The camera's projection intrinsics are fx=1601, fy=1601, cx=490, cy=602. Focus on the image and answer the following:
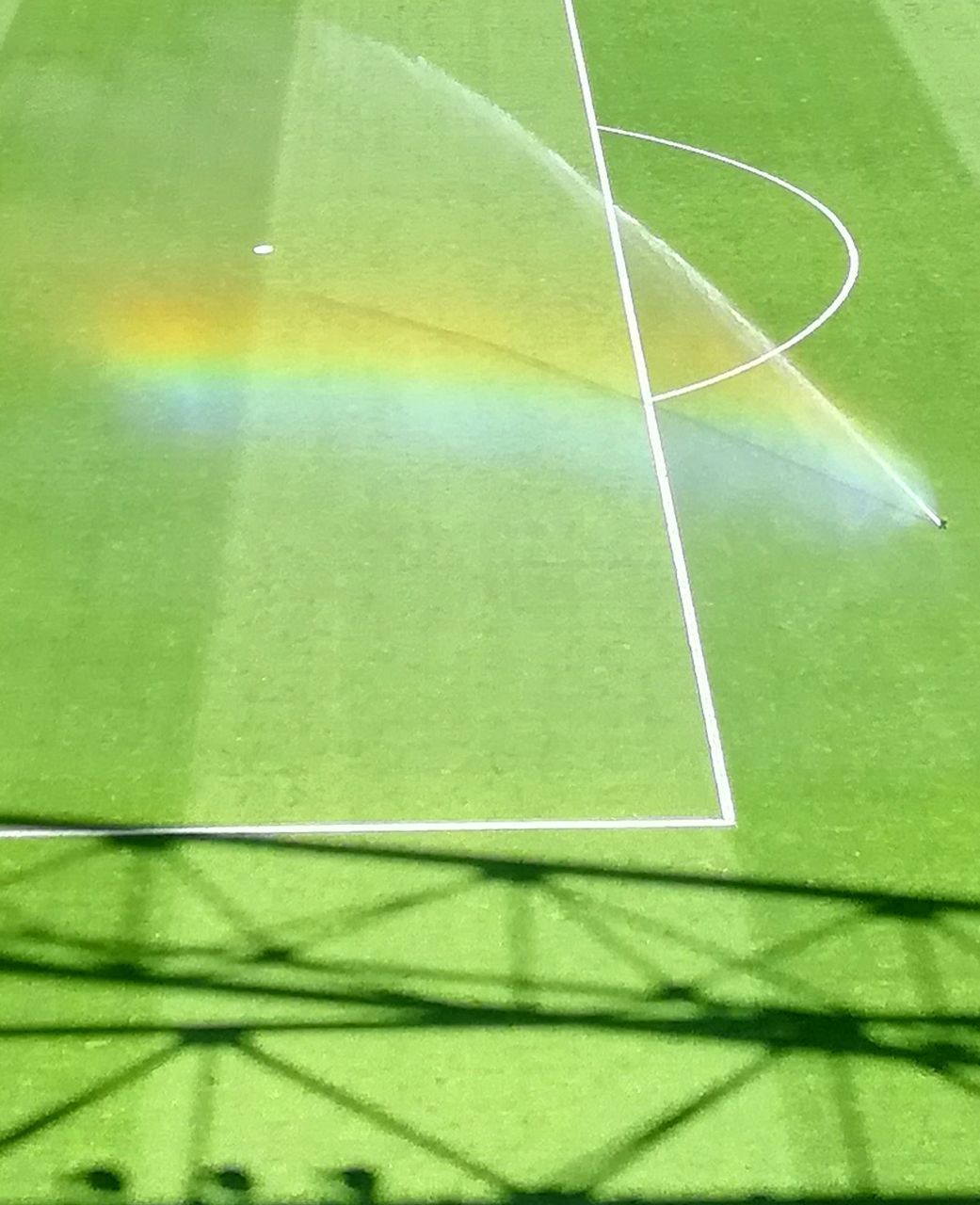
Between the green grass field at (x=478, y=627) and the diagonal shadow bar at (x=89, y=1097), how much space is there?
0.02 metres

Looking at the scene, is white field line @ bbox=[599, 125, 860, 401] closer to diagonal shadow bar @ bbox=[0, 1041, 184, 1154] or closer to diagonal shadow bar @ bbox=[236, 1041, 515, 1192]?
diagonal shadow bar @ bbox=[236, 1041, 515, 1192]

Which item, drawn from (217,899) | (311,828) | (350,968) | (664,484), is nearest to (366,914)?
(350,968)

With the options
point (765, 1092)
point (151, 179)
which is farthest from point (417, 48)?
point (765, 1092)

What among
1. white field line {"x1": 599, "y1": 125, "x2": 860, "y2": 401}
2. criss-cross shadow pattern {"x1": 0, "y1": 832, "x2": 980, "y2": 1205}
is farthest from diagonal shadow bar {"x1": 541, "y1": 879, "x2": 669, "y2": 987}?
white field line {"x1": 599, "y1": 125, "x2": 860, "y2": 401}

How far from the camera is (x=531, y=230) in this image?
1636cm

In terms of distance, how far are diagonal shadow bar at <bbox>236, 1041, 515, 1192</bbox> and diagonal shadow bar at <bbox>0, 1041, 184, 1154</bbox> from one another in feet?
1.50

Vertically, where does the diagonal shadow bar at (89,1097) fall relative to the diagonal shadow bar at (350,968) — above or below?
below

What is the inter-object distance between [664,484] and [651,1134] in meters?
5.98

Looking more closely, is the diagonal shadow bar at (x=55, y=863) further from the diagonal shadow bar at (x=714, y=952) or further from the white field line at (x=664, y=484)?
the white field line at (x=664, y=484)

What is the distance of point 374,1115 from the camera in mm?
8992

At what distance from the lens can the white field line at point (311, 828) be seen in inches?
413

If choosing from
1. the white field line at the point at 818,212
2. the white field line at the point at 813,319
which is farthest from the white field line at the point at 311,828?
the white field line at the point at 818,212

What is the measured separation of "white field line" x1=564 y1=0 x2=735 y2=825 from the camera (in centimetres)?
1110

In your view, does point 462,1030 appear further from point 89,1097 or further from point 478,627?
point 478,627
